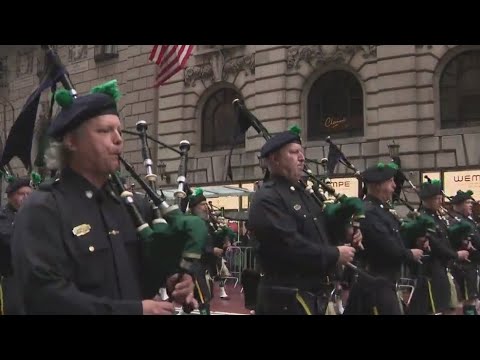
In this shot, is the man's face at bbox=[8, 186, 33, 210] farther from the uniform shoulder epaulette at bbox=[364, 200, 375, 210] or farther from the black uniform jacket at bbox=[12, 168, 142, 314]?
the black uniform jacket at bbox=[12, 168, 142, 314]

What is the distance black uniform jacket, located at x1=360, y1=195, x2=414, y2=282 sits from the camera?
6832 mm

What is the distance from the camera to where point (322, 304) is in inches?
209

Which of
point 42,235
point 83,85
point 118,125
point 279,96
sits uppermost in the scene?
point 83,85

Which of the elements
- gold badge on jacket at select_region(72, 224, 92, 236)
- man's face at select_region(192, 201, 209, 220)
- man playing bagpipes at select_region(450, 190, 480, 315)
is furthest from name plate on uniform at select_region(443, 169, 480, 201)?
gold badge on jacket at select_region(72, 224, 92, 236)

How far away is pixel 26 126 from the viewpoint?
12.9 feet

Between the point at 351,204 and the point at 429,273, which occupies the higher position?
the point at 351,204

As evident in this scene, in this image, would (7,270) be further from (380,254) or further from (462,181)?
(462,181)

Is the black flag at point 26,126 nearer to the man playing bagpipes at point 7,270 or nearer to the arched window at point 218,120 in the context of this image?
the man playing bagpipes at point 7,270

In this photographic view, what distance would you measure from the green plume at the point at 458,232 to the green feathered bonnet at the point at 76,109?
7.54 meters

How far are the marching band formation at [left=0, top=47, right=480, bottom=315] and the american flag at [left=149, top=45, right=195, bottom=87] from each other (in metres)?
8.21

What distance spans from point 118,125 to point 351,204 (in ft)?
9.21

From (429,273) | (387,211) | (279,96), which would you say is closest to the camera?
(387,211)

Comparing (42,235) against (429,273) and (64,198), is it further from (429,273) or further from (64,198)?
(429,273)

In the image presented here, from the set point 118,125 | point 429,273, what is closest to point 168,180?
point 429,273
